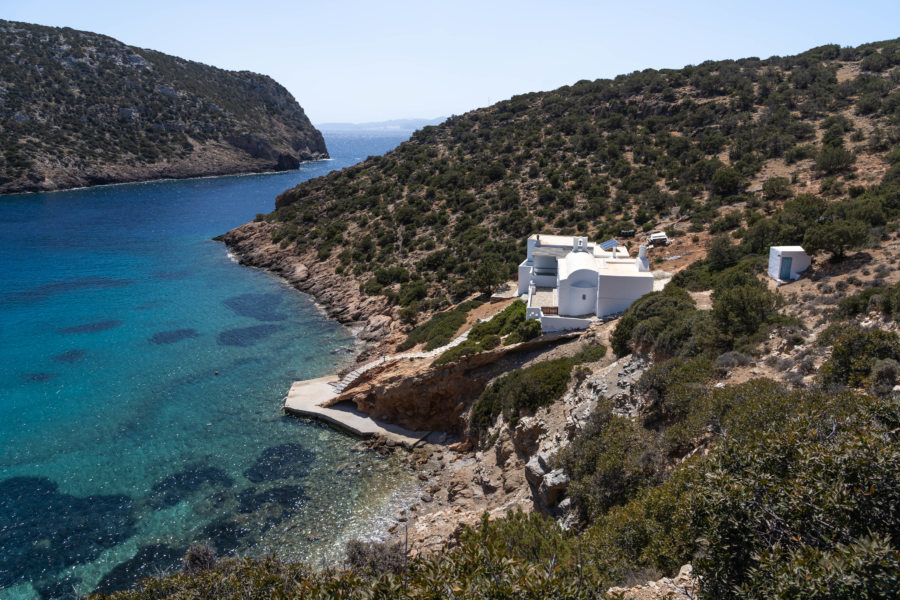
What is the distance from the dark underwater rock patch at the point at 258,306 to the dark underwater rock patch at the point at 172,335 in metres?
4.09

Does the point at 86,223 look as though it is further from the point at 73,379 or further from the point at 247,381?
the point at 247,381

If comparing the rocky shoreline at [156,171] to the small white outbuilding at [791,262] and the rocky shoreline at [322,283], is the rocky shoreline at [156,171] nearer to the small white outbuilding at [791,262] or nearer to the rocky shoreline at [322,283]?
the rocky shoreline at [322,283]

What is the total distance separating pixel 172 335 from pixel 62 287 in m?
17.1

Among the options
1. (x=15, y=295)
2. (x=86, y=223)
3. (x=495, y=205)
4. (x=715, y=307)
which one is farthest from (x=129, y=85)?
(x=715, y=307)

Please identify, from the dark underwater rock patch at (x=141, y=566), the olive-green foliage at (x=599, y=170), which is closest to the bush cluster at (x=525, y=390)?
the olive-green foliage at (x=599, y=170)

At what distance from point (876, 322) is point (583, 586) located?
12117 mm

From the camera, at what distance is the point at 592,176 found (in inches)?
1763

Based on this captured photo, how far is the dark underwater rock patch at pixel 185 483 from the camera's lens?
20.7 m

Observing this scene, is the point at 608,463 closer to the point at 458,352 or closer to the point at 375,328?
the point at 458,352

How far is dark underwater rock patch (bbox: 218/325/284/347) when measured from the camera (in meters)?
34.9

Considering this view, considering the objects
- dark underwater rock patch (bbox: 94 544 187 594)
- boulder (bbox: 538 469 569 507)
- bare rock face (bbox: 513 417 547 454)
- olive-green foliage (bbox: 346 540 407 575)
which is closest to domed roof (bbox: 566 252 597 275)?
bare rock face (bbox: 513 417 547 454)

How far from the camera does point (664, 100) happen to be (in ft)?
175

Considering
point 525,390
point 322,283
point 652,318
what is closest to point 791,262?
point 652,318

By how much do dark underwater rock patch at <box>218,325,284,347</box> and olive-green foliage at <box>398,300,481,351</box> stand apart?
406 inches
